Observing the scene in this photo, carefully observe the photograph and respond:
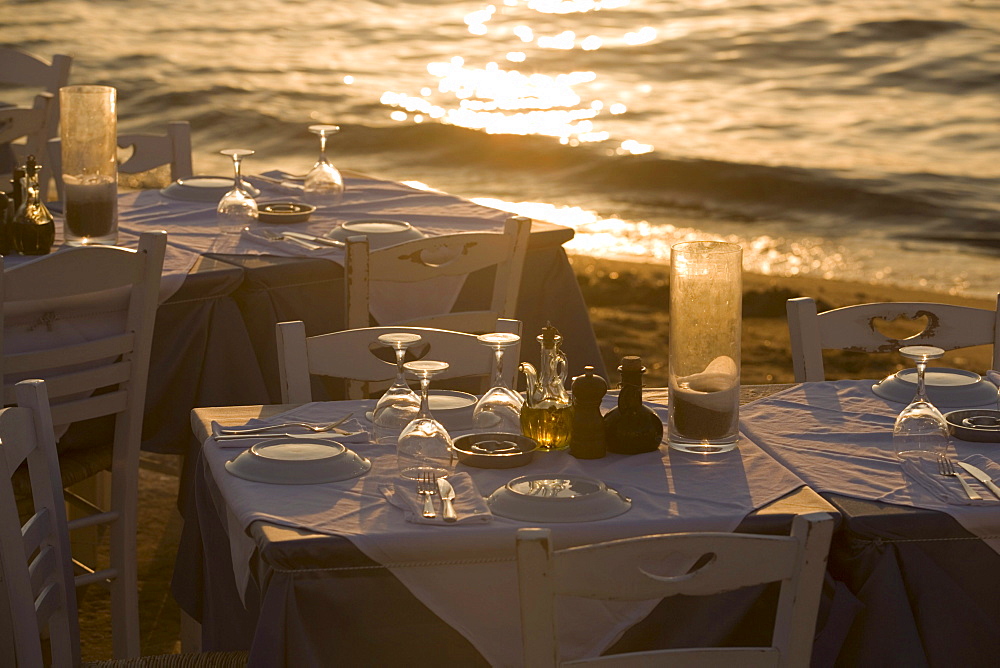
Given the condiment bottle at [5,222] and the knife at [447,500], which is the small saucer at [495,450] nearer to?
the knife at [447,500]

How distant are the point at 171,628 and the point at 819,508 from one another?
2.05 m

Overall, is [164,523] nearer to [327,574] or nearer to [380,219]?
[380,219]

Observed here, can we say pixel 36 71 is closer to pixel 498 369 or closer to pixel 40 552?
pixel 40 552

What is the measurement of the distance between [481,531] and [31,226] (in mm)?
2139

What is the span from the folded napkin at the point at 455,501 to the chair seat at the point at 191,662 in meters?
0.41

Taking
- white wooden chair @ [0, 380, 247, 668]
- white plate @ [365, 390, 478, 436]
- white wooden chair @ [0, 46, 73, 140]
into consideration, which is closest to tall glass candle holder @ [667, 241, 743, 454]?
white plate @ [365, 390, 478, 436]

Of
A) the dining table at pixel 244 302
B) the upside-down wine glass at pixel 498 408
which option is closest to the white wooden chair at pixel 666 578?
the upside-down wine glass at pixel 498 408

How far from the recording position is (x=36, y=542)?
2.21 meters

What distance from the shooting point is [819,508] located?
6.80ft

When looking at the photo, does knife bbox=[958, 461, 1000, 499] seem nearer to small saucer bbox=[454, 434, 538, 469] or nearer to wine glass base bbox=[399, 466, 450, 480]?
small saucer bbox=[454, 434, 538, 469]

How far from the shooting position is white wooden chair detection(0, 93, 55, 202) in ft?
16.5

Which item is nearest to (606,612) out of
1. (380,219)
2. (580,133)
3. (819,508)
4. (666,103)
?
(819,508)

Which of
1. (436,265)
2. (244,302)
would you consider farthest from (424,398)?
(244,302)

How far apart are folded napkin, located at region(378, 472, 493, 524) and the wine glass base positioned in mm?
11
